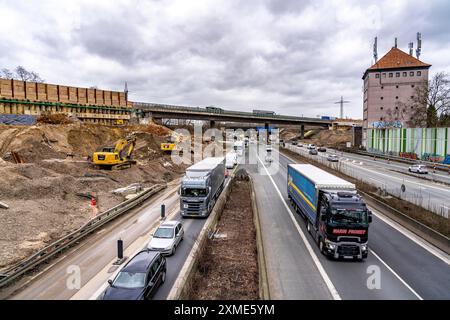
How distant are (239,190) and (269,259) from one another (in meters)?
20.8

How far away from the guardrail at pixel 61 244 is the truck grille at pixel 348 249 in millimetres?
16218

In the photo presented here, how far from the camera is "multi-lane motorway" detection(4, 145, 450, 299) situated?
1365cm

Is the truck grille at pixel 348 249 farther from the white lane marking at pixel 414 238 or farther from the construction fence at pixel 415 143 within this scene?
the construction fence at pixel 415 143

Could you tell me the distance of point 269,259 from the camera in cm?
1728

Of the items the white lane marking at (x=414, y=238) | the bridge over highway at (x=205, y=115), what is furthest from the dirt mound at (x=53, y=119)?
the white lane marking at (x=414, y=238)

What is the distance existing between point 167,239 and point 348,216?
1065 centimetres

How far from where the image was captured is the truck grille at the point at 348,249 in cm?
1638

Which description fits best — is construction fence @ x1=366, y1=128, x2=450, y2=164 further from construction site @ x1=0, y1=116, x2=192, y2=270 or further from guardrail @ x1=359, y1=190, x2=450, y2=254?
construction site @ x1=0, y1=116, x2=192, y2=270

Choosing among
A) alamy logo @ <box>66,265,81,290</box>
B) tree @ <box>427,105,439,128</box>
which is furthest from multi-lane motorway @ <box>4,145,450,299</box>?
tree @ <box>427,105,439,128</box>

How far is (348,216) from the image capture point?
1647 cm

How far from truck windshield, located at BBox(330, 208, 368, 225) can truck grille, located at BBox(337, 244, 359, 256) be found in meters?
1.31
